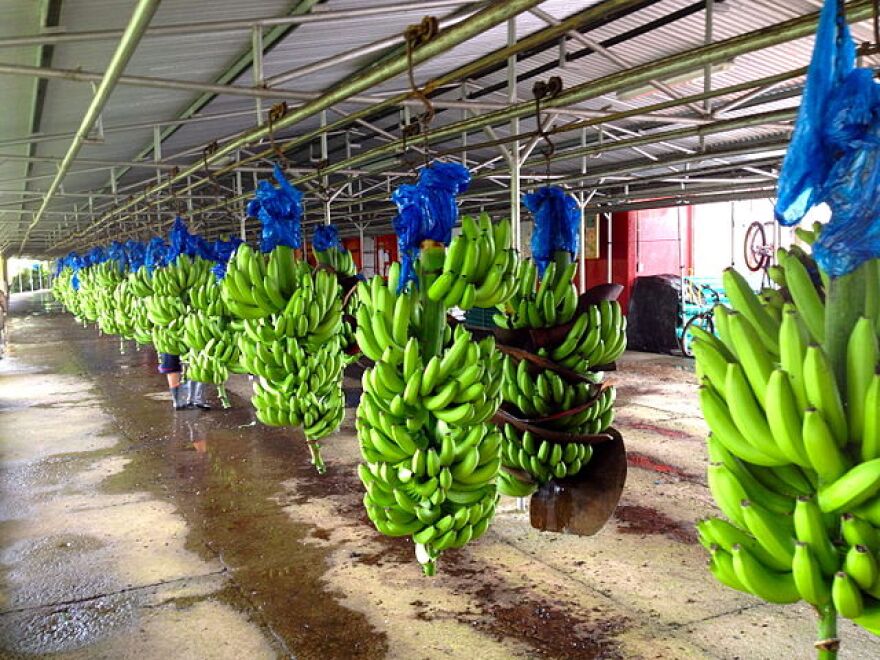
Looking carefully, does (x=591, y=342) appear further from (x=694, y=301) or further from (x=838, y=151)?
(x=694, y=301)

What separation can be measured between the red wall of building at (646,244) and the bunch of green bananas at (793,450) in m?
14.1

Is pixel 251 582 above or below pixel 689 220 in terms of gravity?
below

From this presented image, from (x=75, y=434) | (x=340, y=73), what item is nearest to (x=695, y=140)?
(x=340, y=73)

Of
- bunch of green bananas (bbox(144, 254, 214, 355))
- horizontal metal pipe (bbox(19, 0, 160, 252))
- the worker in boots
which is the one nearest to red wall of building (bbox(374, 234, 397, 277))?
the worker in boots

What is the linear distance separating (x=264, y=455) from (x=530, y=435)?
163 inches

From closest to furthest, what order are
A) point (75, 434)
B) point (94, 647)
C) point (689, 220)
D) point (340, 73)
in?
1. point (94, 647)
2. point (340, 73)
3. point (75, 434)
4. point (689, 220)

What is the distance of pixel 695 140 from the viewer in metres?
10.1

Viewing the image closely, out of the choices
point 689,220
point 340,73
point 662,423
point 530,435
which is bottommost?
point 662,423

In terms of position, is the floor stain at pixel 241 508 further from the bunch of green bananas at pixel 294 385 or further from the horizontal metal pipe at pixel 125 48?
the horizontal metal pipe at pixel 125 48

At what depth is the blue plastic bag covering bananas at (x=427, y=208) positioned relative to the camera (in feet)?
10.0

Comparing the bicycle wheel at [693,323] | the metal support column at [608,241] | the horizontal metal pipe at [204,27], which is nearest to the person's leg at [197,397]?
the horizontal metal pipe at [204,27]

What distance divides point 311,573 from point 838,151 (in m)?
3.84

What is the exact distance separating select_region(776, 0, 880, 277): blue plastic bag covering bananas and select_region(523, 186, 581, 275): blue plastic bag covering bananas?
8.14ft

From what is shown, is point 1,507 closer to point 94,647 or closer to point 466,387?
point 94,647
